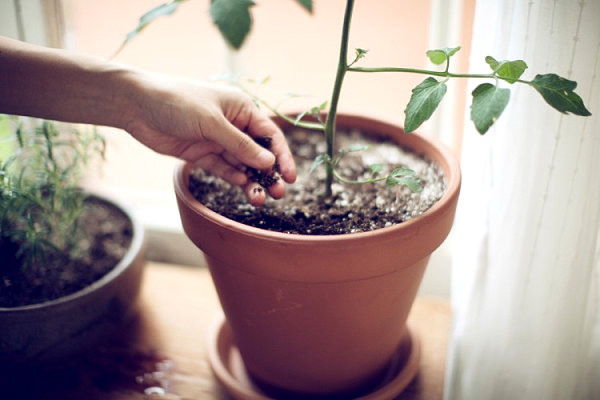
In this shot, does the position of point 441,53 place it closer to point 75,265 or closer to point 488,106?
point 488,106

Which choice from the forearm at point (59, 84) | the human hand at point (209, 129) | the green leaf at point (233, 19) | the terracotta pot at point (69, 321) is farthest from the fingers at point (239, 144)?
the terracotta pot at point (69, 321)

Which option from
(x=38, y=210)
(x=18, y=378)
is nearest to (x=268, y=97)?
(x=38, y=210)

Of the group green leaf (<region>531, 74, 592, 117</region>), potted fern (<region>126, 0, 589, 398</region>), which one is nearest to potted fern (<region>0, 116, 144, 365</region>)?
potted fern (<region>126, 0, 589, 398</region>)

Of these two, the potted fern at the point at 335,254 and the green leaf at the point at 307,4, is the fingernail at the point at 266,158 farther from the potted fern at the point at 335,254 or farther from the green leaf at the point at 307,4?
the green leaf at the point at 307,4

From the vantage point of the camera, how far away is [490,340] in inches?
35.5

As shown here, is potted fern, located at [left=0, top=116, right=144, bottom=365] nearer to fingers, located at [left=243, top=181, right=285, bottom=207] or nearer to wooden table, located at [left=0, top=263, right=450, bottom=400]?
wooden table, located at [left=0, top=263, right=450, bottom=400]

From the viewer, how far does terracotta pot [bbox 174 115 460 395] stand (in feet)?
2.33

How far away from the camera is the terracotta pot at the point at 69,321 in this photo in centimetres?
90

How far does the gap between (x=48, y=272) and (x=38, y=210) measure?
0.13 metres

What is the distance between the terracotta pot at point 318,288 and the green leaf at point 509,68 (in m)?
0.18

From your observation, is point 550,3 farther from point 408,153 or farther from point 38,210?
point 38,210

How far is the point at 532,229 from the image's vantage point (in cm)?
82

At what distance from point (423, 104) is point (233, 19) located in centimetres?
27

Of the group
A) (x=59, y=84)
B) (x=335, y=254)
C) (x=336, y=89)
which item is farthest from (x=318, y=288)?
(x=59, y=84)
